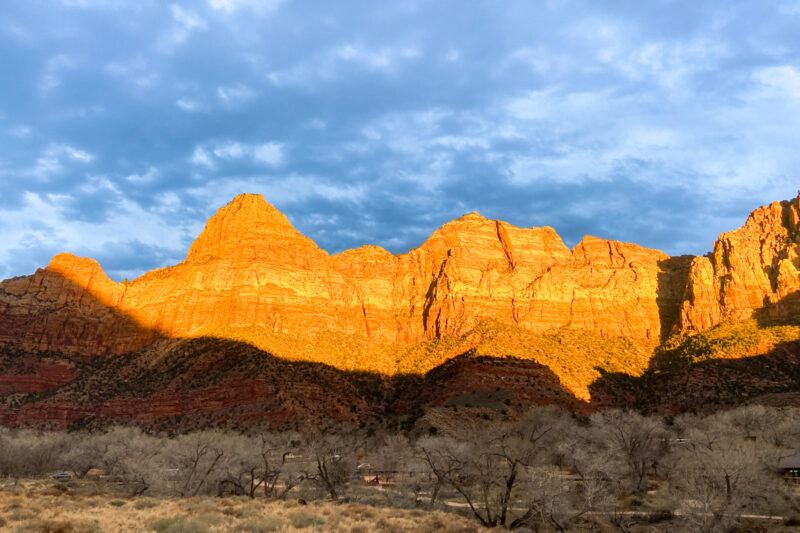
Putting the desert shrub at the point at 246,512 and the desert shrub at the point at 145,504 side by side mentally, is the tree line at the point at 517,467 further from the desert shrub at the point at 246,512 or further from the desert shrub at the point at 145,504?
the desert shrub at the point at 246,512

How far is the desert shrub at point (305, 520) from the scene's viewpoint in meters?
30.8

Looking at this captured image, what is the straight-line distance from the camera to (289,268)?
128m

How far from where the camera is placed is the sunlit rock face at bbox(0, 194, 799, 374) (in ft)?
365

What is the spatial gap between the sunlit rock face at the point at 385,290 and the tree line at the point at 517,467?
38.7m

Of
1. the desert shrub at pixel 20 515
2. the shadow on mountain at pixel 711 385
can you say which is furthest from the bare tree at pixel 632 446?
the desert shrub at pixel 20 515

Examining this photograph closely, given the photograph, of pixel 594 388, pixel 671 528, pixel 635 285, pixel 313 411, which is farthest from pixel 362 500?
pixel 635 285

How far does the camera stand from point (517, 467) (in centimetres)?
4406

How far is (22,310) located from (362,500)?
111636 millimetres

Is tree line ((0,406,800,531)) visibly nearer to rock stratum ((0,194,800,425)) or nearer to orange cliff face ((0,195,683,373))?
rock stratum ((0,194,800,425))

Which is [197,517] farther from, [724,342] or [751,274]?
[751,274]

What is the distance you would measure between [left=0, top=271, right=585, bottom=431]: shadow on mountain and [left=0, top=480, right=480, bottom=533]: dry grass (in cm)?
4250

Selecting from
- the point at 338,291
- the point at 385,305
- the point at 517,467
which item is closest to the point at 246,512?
the point at 517,467

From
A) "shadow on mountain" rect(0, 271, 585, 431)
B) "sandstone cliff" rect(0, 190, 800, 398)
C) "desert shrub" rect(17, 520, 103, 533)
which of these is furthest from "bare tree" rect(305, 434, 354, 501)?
"sandstone cliff" rect(0, 190, 800, 398)

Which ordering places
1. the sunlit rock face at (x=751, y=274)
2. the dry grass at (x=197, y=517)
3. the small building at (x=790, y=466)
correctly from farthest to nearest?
the sunlit rock face at (x=751, y=274), the small building at (x=790, y=466), the dry grass at (x=197, y=517)
